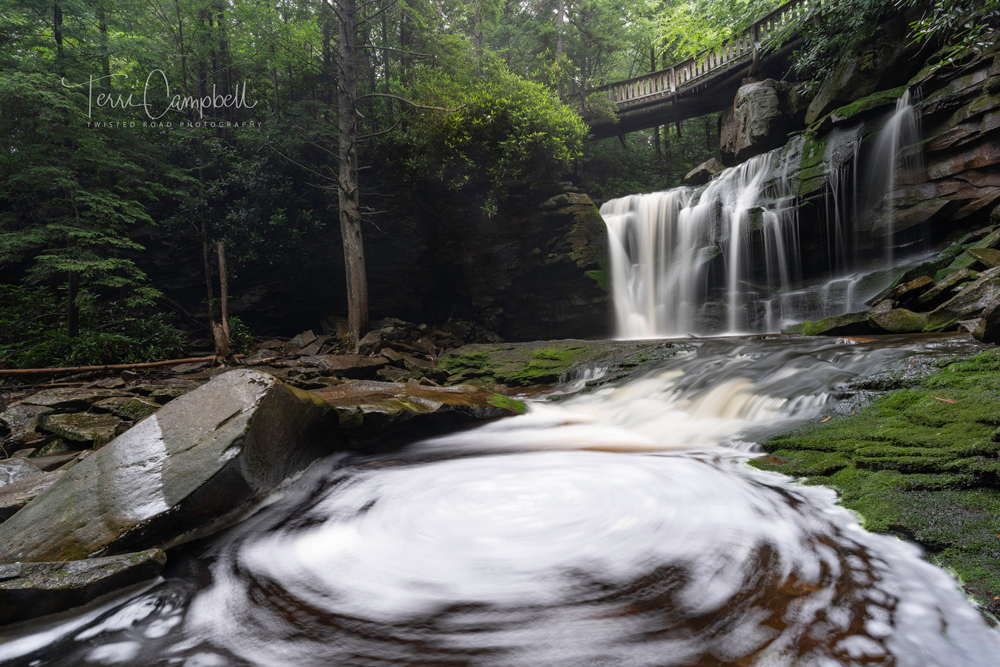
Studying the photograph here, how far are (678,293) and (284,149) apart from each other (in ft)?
38.1

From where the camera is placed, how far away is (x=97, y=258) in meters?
9.50

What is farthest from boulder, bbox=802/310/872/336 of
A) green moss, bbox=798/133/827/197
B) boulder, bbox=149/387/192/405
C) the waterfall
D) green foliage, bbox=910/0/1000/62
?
boulder, bbox=149/387/192/405

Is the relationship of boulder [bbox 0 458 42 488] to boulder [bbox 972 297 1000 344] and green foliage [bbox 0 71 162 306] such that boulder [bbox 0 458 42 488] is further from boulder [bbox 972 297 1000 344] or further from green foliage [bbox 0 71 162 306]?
boulder [bbox 972 297 1000 344]

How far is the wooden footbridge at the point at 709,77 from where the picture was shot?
1412cm

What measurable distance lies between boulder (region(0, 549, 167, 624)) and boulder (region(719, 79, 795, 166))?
16.7m

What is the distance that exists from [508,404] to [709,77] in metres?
16.3

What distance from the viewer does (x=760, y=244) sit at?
1116cm

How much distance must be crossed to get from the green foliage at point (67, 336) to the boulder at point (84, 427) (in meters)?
4.42

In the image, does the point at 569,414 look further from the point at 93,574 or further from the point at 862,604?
the point at 93,574

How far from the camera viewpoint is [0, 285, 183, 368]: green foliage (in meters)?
8.70

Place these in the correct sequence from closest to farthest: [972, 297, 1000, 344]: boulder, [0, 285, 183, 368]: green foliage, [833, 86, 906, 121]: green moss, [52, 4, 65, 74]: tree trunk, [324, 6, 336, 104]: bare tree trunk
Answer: [972, 297, 1000, 344]: boulder < [0, 285, 183, 368]: green foliage < [52, 4, 65, 74]: tree trunk < [833, 86, 906, 121]: green moss < [324, 6, 336, 104]: bare tree trunk

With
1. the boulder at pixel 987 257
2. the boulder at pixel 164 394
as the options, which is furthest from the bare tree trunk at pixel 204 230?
the boulder at pixel 987 257

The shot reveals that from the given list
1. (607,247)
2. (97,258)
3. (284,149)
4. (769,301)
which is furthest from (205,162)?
(769,301)

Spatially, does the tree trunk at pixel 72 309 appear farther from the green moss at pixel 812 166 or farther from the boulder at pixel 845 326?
the green moss at pixel 812 166
